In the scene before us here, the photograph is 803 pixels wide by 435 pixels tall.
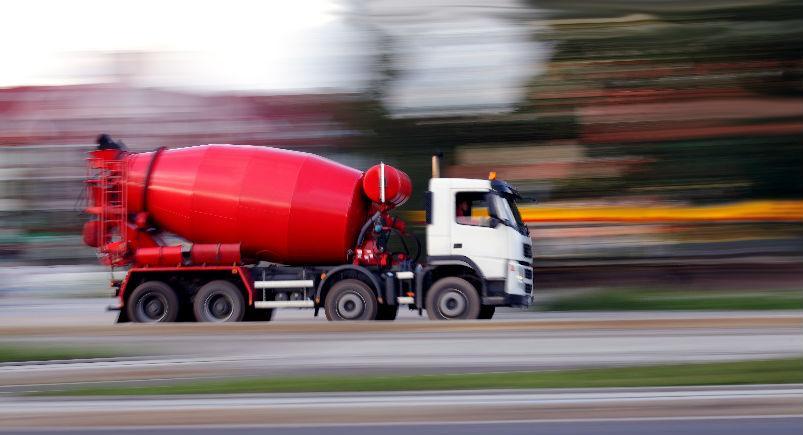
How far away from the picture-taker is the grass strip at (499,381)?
9.49 meters

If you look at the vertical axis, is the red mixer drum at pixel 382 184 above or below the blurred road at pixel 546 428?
above

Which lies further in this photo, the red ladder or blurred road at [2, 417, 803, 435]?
the red ladder

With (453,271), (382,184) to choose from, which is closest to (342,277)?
(382,184)

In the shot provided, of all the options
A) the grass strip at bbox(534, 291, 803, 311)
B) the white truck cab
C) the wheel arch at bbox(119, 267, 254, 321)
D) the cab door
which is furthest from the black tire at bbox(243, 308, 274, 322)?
the grass strip at bbox(534, 291, 803, 311)

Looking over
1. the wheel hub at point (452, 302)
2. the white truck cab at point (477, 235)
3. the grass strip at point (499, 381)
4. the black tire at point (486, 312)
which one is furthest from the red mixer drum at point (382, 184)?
the grass strip at point (499, 381)

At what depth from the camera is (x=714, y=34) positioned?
27281mm

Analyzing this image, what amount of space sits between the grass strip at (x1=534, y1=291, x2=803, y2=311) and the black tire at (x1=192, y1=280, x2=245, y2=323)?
700 cm

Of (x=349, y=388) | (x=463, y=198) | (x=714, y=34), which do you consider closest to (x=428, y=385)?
(x=349, y=388)

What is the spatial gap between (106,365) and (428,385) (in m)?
3.94

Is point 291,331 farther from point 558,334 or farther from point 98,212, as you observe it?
point 98,212

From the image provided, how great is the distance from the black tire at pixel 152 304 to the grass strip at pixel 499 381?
8.94 m

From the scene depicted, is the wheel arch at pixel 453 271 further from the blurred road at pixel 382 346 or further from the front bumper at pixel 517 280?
the blurred road at pixel 382 346

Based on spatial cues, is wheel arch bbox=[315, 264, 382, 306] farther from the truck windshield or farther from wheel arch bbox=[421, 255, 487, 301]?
the truck windshield

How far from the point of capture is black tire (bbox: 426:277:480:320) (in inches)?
717
